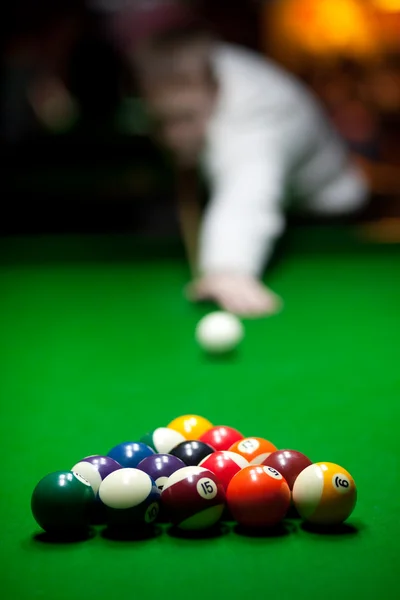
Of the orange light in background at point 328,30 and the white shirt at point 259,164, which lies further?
the orange light in background at point 328,30

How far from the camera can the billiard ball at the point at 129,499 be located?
137 centimetres

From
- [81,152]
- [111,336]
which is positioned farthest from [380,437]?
[81,152]

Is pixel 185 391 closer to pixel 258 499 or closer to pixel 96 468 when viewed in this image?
pixel 96 468

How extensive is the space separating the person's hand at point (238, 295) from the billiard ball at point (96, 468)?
61.5 inches

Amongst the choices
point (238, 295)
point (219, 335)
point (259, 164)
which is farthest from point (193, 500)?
point (259, 164)

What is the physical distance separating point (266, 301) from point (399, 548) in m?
1.88

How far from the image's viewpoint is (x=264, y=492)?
4.51 feet

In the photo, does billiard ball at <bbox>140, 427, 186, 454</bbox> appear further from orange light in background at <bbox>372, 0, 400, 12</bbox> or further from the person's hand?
orange light in background at <bbox>372, 0, 400, 12</bbox>

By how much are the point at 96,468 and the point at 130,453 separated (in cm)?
10

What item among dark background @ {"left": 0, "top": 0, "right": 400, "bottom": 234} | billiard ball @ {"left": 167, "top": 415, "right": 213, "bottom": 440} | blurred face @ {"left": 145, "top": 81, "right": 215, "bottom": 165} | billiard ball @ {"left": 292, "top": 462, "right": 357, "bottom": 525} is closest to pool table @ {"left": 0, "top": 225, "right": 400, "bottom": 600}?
billiard ball @ {"left": 292, "top": 462, "right": 357, "bottom": 525}

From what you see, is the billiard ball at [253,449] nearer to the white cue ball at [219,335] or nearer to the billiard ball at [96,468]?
the billiard ball at [96,468]

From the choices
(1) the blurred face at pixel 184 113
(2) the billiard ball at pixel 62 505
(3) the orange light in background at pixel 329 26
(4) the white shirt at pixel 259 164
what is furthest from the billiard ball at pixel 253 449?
(3) the orange light in background at pixel 329 26

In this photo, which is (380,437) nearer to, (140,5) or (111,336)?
(111,336)

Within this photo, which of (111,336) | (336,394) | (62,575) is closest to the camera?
(62,575)
